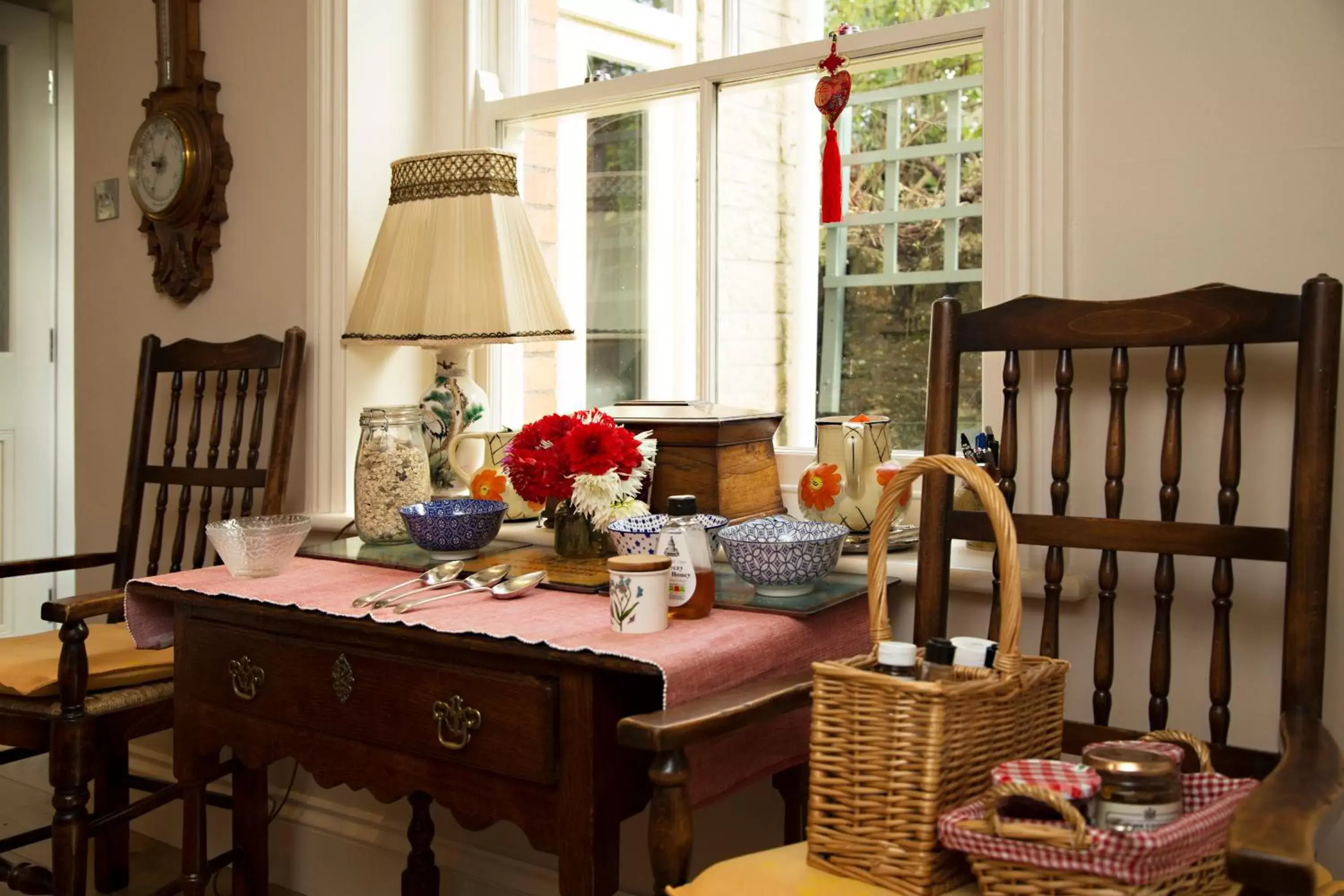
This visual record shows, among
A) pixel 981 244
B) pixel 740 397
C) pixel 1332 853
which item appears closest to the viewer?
pixel 1332 853

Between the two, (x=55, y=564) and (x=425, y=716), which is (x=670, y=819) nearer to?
(x=425, y=716)

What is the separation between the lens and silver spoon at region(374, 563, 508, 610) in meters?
1.56

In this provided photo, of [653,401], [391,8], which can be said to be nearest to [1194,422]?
[653,401]

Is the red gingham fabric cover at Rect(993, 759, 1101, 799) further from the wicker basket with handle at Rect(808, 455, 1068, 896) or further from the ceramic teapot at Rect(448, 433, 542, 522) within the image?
the ceramic teapot at Rect(448, 433, 542, 522)

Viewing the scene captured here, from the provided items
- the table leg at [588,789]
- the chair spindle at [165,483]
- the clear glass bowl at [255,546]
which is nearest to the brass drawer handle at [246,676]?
the clear glass bowl at [255,546]

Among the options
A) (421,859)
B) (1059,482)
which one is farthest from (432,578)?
(1059,482)

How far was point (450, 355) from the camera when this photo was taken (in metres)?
2.17

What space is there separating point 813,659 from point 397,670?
0.51 meters

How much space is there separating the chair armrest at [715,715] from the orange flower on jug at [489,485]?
832mm

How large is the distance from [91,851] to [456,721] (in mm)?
1585

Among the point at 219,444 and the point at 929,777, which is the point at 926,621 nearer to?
the point at 929,777

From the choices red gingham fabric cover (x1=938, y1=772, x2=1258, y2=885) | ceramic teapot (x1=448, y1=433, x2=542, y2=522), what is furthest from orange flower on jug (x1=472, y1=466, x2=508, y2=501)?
red gingham fabric cover (x1=938, y1=772, x2=1258, y2=885)

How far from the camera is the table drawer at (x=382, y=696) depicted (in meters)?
1.33

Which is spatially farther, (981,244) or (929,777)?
(981,244)
